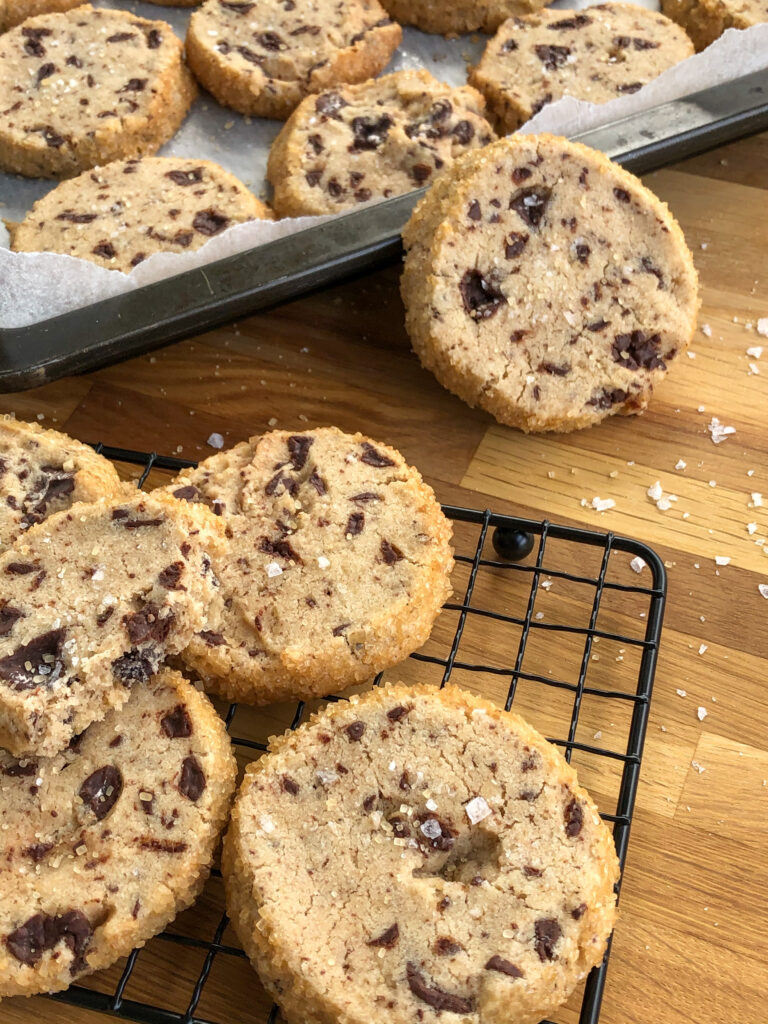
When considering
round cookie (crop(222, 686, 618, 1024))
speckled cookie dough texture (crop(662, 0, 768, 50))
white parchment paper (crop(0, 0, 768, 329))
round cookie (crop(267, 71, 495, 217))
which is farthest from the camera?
speckled cookie dough texture (crop(662, 0, 768, 50))

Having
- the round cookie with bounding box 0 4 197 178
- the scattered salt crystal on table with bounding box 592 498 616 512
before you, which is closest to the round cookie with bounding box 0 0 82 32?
the round cookie with bounding box 0 4 197 178

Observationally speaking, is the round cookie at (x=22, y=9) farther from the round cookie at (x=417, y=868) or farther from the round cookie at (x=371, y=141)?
the round cookie at (x=417, y=868)

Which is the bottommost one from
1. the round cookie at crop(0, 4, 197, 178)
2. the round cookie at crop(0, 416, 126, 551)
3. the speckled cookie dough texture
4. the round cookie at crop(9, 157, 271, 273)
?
the round cookie at crop(0, 416, 126, 551)

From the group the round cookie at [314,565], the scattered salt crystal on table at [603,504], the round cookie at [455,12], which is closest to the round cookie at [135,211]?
the round cookie at [314,565]

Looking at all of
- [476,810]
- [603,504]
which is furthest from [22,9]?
[476,810]

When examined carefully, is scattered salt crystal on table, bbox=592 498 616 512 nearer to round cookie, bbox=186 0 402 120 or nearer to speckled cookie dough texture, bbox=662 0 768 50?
round cookie, bbox=186 0 402 120

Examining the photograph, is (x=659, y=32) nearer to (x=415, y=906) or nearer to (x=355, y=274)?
(x=355, y=274)
